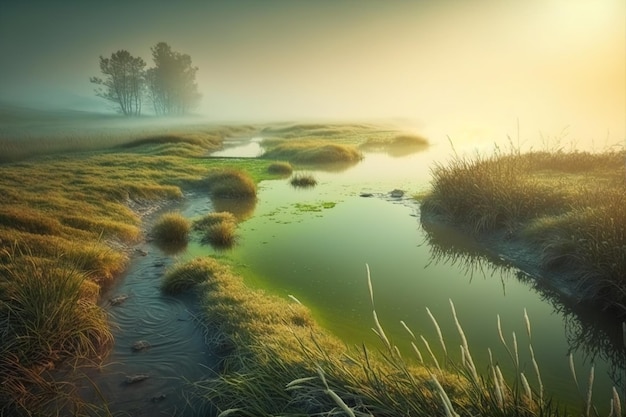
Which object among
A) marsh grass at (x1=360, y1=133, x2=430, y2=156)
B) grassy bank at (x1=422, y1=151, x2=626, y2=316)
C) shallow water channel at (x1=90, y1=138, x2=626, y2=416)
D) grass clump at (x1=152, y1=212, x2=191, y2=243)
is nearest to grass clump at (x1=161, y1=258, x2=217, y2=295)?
shallow water channel at (x1=90, y1=138, x2=626, y2=416)

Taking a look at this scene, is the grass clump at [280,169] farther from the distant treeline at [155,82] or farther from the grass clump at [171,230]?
the distant treeline at [155,82]

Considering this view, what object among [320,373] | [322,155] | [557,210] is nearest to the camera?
[320,373]

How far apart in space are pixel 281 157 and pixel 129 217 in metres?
22.9

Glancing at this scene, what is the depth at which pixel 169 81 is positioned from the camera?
10869 centimetres

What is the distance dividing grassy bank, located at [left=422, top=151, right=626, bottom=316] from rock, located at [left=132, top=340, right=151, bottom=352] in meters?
9.52

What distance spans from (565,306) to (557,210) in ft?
16.8

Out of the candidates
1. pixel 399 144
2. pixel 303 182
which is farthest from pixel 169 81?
pixel 303 182

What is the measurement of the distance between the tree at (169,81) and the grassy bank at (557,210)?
346ft

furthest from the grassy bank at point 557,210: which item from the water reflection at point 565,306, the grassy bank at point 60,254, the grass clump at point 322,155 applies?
the grass clump at point 322,155

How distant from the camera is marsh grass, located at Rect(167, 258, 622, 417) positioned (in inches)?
131

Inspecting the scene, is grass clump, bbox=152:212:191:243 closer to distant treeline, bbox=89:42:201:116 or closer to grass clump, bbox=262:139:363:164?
grass clump, bbox=262:139:363:164

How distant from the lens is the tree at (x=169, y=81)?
103 meters

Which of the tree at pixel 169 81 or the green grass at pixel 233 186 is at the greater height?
the tree at pixel 169 81

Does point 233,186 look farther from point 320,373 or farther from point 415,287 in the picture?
point 320,373
